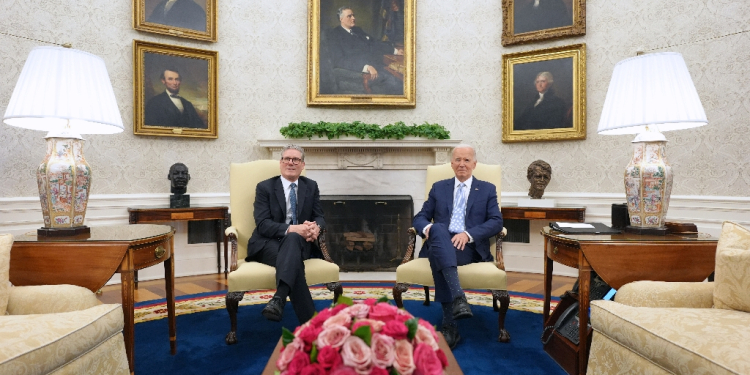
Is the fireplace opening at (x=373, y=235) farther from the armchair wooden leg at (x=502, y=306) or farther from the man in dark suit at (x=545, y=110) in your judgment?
the armchair wooden leg at (x=502, y=306)

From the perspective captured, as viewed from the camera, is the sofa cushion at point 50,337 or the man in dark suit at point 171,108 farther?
the man in dark suit at point 171,108

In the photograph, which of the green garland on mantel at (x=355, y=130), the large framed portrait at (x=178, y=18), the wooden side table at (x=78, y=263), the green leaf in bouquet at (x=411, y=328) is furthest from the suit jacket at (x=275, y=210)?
the large framed portrait at (x=178, y=18)

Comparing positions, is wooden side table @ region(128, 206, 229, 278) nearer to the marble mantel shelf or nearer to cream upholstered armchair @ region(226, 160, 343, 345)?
the marble mantel shelf

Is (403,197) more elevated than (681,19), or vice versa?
(681,19)

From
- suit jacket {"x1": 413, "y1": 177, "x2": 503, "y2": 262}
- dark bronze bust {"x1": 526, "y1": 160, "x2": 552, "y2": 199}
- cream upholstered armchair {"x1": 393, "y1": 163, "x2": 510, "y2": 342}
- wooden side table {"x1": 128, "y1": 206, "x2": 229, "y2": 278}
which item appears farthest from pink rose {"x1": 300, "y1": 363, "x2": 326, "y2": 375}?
dark bronze bust {"x1": 526, "y1": 160, "x2": 552, "y2": 199}

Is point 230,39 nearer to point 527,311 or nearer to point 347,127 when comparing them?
point 347,127

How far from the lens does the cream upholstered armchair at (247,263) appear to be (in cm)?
277

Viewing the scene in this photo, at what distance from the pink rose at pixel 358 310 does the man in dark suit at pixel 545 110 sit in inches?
189

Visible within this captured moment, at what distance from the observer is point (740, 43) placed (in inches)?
162

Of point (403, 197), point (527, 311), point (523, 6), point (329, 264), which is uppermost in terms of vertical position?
point (523, 6)

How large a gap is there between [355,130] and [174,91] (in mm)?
2331

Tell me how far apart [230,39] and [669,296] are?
541cm

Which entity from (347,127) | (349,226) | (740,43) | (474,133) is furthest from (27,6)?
(740,43)

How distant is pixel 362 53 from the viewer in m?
5.60
